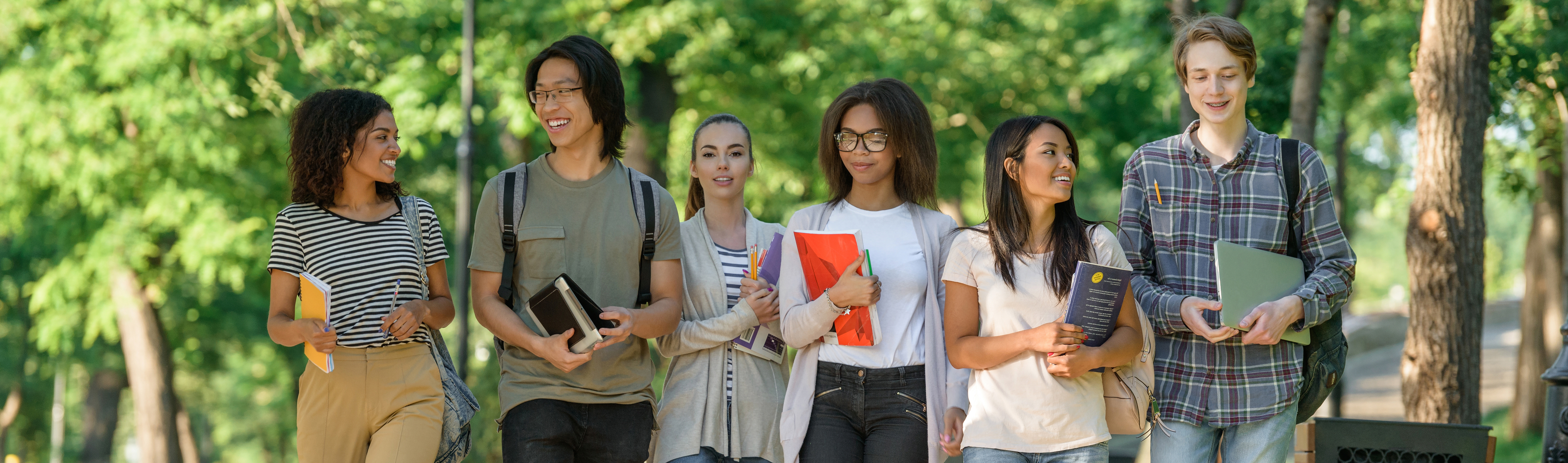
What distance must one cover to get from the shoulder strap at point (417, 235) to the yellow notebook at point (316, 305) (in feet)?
1.00

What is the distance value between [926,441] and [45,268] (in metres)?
18.2

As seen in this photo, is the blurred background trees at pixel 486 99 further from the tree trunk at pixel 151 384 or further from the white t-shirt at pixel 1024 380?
the white t-shirt at pixel 1024 380

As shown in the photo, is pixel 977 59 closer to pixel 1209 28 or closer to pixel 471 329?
pixel 471 329

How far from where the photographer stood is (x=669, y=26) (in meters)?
12.8

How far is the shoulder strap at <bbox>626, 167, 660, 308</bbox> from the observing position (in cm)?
378

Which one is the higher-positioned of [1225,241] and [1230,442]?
[1225,241]

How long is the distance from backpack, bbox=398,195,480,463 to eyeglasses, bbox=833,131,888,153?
56.1 inches

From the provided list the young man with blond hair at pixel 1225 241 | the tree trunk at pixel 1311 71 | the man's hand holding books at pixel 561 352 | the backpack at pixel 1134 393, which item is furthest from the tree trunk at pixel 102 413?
the young man with blond hair at pixel 1225 241

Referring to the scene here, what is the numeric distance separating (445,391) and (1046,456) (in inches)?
75.3

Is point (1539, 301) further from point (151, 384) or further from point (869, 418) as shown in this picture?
point (151, 384)

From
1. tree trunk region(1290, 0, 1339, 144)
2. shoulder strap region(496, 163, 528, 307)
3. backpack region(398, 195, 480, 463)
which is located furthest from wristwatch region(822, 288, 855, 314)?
tree trunk region(1290, 0, 1339, 144)

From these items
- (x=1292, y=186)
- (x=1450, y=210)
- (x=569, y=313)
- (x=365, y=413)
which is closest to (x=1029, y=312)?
(x=1292, y=186)

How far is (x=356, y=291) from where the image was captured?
3623 millimetres

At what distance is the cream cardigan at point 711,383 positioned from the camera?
399cm
